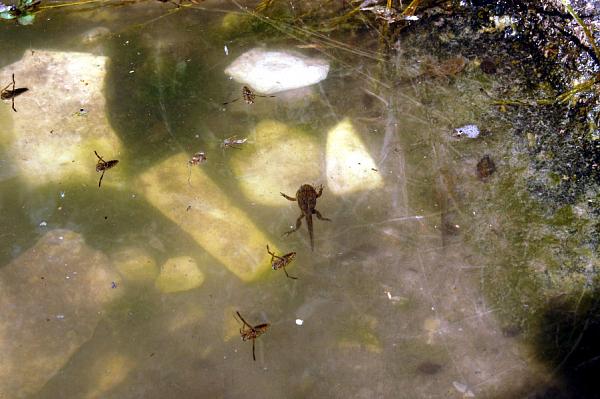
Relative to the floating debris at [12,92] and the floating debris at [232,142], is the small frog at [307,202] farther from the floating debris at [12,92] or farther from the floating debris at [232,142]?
the floating debris at [12,92]

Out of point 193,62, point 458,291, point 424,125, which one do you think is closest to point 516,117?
point 424,125

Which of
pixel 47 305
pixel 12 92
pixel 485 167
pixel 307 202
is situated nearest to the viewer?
pixel 47 305

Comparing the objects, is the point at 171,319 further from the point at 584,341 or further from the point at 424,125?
the point at 584,341

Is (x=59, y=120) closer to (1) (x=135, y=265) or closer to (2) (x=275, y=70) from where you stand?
(1) (x=135, y=265)

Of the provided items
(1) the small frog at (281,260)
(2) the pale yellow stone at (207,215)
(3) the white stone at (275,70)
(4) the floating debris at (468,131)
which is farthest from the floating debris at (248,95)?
(4) the floating debris at (468,131)

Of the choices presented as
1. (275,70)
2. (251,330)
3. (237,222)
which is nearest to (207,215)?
(237,222)

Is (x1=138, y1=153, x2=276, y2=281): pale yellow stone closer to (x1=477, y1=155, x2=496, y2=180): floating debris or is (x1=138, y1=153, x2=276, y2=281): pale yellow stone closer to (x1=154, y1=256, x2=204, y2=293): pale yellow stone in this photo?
(x1=154, y1=256, x2=204, y2=293): pale yellow stone
